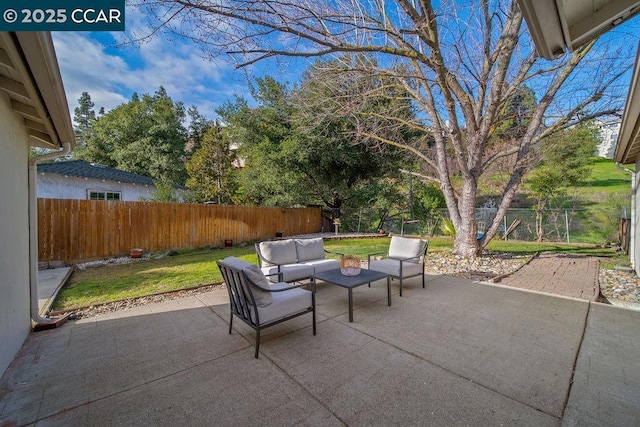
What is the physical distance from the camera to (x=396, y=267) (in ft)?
16.0

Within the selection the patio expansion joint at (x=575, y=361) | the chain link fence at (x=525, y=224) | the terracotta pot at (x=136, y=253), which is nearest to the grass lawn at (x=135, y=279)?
the terracotta pot at (x=136, y=253)

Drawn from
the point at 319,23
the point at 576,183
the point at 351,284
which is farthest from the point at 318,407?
the point at 576,183

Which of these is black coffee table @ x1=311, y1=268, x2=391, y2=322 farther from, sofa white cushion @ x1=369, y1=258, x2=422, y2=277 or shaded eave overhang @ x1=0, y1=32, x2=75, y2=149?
shaded eave overhang @ x1=0, y1=32, x2=75, y2=149

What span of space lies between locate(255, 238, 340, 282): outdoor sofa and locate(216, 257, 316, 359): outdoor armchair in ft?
3.65

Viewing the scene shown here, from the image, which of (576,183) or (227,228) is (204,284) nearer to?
(227,228)

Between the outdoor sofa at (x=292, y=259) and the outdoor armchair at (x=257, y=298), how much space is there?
1.11 metres

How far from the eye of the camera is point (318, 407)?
206 cm

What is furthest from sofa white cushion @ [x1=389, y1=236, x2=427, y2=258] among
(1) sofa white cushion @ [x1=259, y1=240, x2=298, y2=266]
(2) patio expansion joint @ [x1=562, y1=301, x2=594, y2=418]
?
(2) patio expansion joint @ [x1=562, y1=301, x2=594, y2=418]

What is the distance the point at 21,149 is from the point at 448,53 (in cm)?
758

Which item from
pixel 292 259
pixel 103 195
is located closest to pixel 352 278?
pixel 292 259

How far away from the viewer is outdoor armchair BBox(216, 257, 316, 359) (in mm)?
2828

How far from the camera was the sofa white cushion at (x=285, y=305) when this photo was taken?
115 inches

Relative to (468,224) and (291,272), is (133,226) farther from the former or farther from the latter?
(468,224)

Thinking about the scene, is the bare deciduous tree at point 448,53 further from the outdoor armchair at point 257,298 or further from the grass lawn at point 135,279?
the grass lawn at point 135,279
